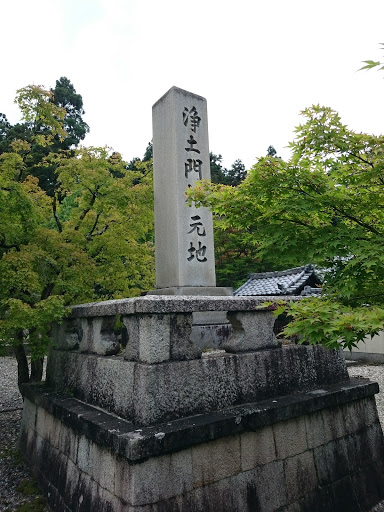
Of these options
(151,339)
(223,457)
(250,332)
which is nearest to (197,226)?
(250,332)

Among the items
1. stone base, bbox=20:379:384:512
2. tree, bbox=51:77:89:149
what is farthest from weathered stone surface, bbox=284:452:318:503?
tree, bbox=51:77:89:149

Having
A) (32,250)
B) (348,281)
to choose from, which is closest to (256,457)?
(348,281)

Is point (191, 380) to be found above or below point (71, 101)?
below

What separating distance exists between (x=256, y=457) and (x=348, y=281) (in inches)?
71.9

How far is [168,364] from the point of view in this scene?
120 inches

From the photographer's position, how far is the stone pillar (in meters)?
5.88

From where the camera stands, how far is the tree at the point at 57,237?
456cm

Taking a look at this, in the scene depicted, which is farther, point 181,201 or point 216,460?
point 181,201

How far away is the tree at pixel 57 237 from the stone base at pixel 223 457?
3.83 ft

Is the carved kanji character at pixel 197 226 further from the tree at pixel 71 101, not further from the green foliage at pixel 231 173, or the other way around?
the tree at pixel 71 101

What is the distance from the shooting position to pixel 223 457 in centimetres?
306

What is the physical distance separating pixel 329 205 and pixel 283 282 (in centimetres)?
1386

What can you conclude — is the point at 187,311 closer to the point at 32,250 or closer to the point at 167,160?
the point at 32,250

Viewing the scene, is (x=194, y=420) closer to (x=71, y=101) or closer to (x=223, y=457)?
(x=223, y=457)
